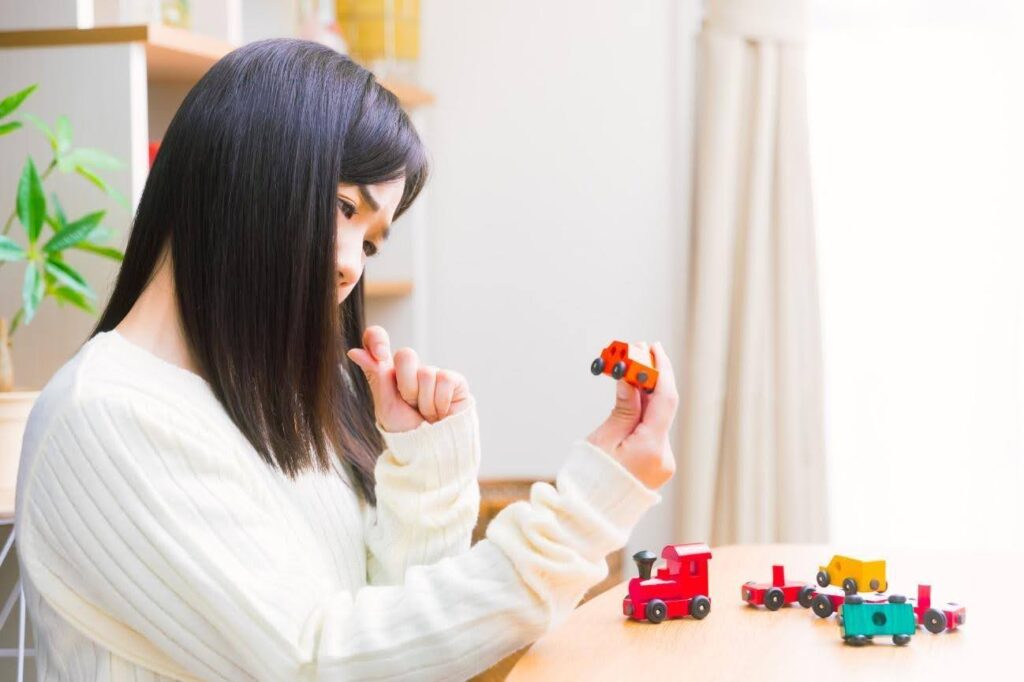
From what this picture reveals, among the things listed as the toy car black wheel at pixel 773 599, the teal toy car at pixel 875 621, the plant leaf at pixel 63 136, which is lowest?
the toy car black wheel at pixel 773 599

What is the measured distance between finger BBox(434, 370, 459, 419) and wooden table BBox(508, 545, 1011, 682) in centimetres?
20

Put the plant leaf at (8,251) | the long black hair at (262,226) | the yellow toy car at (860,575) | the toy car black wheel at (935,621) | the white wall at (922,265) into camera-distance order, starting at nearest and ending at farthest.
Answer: the long black hair at (262,226), the toy car black wheel at (935,621), the yellow toy car at (860,575), the plant leaf at (8,251), the white wall at (922,265)

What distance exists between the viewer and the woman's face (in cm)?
98

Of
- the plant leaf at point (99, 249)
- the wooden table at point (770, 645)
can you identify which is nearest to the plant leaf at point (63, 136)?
the plant leaf at point (99, 249)

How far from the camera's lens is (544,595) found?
86cm

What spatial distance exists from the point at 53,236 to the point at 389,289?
3.70ft

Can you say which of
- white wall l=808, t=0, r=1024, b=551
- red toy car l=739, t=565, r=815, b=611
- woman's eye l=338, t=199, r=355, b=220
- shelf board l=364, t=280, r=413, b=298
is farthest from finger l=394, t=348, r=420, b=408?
white wall l=808, t=0, r=1024, b=551

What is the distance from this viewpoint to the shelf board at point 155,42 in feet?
5.10

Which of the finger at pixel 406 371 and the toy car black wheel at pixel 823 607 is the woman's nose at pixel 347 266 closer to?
the finger at pixel 406 371

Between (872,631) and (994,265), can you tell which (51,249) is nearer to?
(872,631)

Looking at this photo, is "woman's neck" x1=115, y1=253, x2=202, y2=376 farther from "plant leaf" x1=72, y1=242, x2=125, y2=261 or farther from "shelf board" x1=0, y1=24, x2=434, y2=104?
"shelf board" x1=0, y1=24, x2=434, y2=104

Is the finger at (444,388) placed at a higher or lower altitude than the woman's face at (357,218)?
lower

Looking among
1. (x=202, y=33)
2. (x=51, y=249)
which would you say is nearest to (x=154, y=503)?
(x=51, y=249)

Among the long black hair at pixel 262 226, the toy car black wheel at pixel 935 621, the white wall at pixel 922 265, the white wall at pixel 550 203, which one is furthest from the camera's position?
the white wall at pixel 550 203
